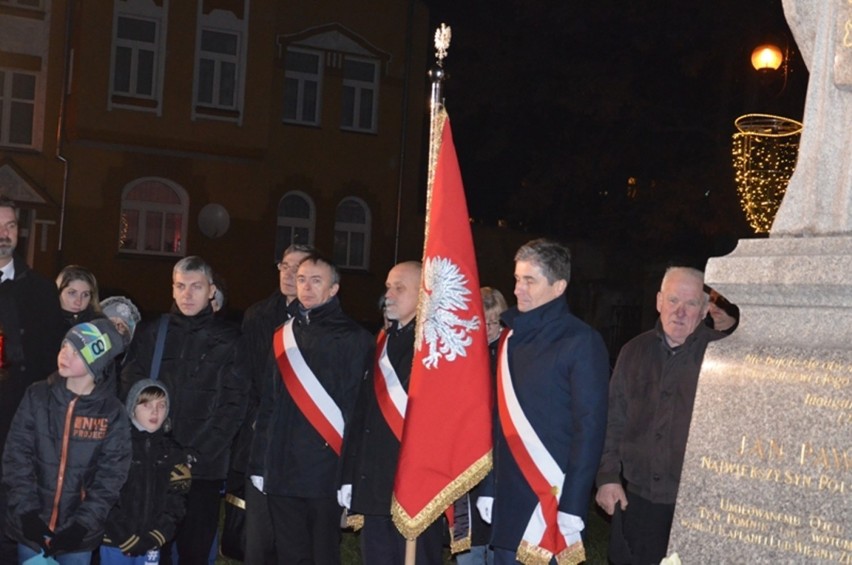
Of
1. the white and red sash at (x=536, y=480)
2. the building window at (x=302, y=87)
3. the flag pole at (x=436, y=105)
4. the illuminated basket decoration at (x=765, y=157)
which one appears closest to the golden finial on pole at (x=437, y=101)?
the flag pole at (x=436, y=105)

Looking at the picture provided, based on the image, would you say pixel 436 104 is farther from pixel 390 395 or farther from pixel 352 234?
pixel 352 234

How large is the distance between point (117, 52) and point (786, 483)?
2486 cm

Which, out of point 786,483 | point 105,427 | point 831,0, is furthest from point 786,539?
point 105,427

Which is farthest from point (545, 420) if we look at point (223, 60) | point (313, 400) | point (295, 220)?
point (295, 220)

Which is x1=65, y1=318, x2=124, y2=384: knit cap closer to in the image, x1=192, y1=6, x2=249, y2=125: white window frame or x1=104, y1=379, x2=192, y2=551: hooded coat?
x1=104, y1=379, x2=192, y2=551: hooded coat

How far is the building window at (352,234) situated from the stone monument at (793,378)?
25668mm

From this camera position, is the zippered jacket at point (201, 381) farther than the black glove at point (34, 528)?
Yes

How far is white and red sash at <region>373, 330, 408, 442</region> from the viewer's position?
6.59 metres

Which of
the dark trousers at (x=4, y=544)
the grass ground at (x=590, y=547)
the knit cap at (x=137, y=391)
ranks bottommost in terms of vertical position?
the grass ground at (x=590, y=547)

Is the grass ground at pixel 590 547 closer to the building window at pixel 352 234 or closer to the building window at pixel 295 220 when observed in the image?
the building window at pixel 295 220

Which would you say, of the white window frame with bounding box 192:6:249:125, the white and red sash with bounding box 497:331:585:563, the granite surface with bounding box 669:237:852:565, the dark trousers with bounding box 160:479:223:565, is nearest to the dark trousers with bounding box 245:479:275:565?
the dark trousers with bounding box 160:479:223:565

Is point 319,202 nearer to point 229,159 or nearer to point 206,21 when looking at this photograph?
point 229,159

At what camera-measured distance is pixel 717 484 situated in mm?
4469

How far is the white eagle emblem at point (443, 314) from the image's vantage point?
6.15 meters
